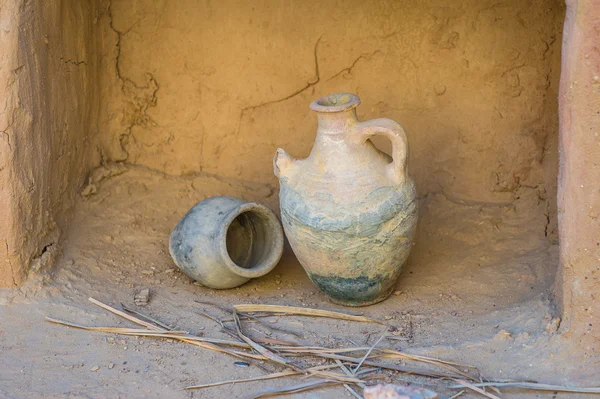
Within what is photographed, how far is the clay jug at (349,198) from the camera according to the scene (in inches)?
146

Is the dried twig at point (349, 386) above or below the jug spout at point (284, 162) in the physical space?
below

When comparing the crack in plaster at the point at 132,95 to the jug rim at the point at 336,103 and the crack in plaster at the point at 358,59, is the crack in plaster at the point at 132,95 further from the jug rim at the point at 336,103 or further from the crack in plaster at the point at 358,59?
the jug rim at the point at 336,103

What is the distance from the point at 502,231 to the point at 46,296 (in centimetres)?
242

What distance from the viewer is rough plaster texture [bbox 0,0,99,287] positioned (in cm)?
380

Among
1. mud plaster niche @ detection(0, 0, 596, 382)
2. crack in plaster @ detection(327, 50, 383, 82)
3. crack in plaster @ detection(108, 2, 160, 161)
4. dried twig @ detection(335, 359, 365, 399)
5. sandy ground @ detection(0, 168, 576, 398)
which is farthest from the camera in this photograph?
crack in plaster @ detection(108, 2, 160, 161)

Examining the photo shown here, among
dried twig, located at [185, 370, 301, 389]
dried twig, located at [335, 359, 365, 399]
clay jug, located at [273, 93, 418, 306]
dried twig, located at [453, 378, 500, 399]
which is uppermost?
clay jug, located at [273, 93, 418, 306]

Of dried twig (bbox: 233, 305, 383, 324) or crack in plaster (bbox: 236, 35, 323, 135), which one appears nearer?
dried twig (bbox: 233, 305, 383, 324)

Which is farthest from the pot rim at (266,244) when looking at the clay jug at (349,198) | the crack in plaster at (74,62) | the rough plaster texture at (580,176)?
the rough plaster texture at (580,176)

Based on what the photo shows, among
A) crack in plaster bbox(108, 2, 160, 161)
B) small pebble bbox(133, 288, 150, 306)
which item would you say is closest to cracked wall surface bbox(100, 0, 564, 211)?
crack in plaster bbox(108, 2, 160, 161)

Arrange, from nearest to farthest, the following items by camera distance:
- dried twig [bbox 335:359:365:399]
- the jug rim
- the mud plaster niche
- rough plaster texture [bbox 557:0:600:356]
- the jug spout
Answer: rough plaster texture [bbox 557:0:600:356] < dried twig [bbox 335:359:365:399] < the jug rim < the jug spout < the mud plaster niche

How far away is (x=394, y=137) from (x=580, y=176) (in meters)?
0.86

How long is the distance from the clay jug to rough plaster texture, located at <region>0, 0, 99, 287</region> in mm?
1196

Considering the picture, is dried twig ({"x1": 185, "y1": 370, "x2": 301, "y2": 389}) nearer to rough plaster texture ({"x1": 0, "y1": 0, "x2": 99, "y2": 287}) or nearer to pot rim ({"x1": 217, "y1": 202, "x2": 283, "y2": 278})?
pot rim ({"x1": 217, "y1": 202, "x2": 283, "y2": 278})

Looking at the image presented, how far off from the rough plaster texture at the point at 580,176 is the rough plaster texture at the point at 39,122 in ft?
7.92
